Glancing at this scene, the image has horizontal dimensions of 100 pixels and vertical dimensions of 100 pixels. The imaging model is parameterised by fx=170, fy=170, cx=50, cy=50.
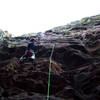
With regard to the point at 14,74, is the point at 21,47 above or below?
above

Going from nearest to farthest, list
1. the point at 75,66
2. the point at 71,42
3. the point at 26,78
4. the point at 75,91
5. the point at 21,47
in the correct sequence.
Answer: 1. the point at 75,91
2. the point at 26,78
3. the point at 75,66
4. the point at 71,42
5. the point at 21,47

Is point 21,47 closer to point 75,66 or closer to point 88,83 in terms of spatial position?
point 75,66

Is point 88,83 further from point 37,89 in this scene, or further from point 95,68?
point 37,89

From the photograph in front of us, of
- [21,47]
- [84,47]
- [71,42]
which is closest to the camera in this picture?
[84,47]

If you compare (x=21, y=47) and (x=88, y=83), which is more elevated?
(x=21, y=47)

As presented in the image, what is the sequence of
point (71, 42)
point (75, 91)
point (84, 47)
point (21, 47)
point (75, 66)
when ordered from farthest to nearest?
point (21, 47), point (71, 42), point (84, 47), point (75, 66), point (75, 91)

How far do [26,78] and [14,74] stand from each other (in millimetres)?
685

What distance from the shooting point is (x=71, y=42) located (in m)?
9.60

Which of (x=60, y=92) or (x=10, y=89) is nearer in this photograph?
(x=60, y=92)

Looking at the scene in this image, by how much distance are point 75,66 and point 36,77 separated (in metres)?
1.89

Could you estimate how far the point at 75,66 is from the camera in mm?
7875

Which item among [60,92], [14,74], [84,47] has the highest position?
[84,47]

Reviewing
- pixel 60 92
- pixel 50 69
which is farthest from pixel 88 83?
pixel 50 69

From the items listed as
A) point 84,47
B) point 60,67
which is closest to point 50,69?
point 60,67
